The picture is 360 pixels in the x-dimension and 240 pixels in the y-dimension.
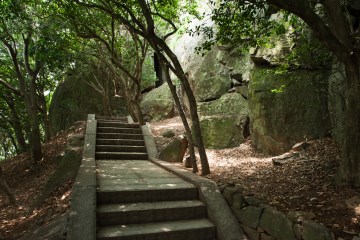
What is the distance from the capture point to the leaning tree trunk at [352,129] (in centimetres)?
401

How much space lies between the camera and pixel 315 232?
306cm

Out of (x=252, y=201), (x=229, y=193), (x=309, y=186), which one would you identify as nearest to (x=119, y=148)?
(x=229, y=193)

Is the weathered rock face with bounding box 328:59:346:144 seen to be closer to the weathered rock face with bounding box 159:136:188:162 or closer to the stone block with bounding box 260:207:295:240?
the stone block with bounding box 260:207:295:240

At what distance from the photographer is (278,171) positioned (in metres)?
5.76

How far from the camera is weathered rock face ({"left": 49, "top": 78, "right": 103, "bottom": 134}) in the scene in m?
20.5

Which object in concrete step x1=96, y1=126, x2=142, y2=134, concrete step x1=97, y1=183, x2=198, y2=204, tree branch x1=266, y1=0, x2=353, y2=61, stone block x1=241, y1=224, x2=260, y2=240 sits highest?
tree branch x1=266, y1=0, x2=353, y2=61

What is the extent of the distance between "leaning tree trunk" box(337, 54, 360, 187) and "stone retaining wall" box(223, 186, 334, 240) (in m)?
1.14

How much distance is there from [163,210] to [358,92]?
3612 mm

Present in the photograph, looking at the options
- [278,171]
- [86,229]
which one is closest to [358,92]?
[278,171]

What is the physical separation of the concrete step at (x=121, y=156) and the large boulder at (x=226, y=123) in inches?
119

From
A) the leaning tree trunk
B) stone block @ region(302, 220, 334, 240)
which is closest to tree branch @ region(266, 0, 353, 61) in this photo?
the leaning tree trunk

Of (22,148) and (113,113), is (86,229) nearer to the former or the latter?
(22,148)

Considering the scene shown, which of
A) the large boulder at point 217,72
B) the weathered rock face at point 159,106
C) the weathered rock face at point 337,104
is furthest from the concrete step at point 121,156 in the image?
the weathered rock face at point 159,106

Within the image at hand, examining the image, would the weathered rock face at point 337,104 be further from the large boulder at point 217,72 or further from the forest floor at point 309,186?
the large boulder at point 217,72
